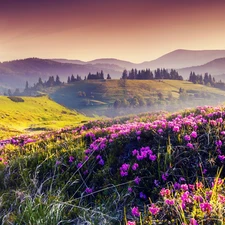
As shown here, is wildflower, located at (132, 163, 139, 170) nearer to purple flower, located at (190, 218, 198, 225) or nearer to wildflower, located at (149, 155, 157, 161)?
wildflower, located at (149, 155, 157, 161)

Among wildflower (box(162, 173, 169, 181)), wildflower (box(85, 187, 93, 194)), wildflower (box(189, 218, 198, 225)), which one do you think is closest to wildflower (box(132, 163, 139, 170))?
wildflower (box(162, 173, 169, 181))

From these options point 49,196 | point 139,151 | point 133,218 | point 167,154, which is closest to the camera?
point 133,218

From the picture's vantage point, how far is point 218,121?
628 cm

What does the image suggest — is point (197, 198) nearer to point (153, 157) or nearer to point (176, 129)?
point (153, 157)

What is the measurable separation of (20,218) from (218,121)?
475cm

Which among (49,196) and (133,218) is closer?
(133,218)

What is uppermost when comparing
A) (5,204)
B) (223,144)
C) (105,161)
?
(223,144)

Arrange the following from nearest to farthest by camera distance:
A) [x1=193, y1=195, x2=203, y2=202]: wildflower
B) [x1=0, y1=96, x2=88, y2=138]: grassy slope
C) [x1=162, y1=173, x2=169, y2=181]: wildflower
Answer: [x1=193, y1=195, x2=203, y2=202]: wildflower → [x1=162, y1=173, x2=169, y2=181]: wildflower → [x1=0, y1=96, x2=88, y2=138]: grassy slope

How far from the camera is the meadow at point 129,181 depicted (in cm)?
367

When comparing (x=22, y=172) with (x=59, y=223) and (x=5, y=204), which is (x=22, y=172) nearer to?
(x=5, y=204)

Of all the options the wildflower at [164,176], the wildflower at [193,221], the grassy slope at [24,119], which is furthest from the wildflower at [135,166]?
the grassy slope at [24,119]

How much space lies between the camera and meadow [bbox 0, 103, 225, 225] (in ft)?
12.0

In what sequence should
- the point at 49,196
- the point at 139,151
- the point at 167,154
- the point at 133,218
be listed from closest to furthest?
the point at 133,218 → the point at 49,196 → the point at 167,154 → the point at 139,151

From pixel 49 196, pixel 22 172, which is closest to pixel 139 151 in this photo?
pixel 49 196
